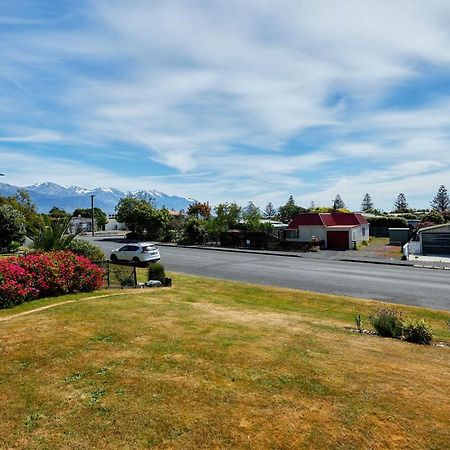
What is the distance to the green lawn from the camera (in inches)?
207

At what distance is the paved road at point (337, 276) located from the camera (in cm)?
1950

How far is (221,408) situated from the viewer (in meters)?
5.90

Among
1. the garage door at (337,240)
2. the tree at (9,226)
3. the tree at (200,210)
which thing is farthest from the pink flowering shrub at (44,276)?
the tree at (200,210)

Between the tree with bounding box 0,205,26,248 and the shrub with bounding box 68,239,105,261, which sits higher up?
the tree with bounding box 0,205,26,248

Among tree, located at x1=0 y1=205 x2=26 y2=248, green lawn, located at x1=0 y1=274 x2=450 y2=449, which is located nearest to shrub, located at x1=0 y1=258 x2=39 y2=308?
green lawn, located at x1=0 y1=274 x2=450 y2=449

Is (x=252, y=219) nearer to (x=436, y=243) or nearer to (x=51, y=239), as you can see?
(x=436, y=243)

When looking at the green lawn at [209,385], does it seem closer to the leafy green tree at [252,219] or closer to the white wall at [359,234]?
the white wall at [359,234]

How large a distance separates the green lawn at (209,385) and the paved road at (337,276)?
9440 mm

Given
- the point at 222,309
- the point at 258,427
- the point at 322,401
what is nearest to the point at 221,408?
the point at 258,427

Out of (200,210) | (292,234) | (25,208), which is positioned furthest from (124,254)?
(200,210)

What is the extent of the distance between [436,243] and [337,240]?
9864 mm

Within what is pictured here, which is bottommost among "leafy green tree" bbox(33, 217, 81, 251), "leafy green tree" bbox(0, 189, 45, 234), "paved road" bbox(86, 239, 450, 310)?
"paved road" bbox(86, 239, 450, 310)

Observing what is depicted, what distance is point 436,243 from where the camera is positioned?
3747cm

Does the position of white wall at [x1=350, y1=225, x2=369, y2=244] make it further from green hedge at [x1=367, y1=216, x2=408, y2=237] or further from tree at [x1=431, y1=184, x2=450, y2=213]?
tree at [x1=431, y1=184, x2=450, y2=213]
